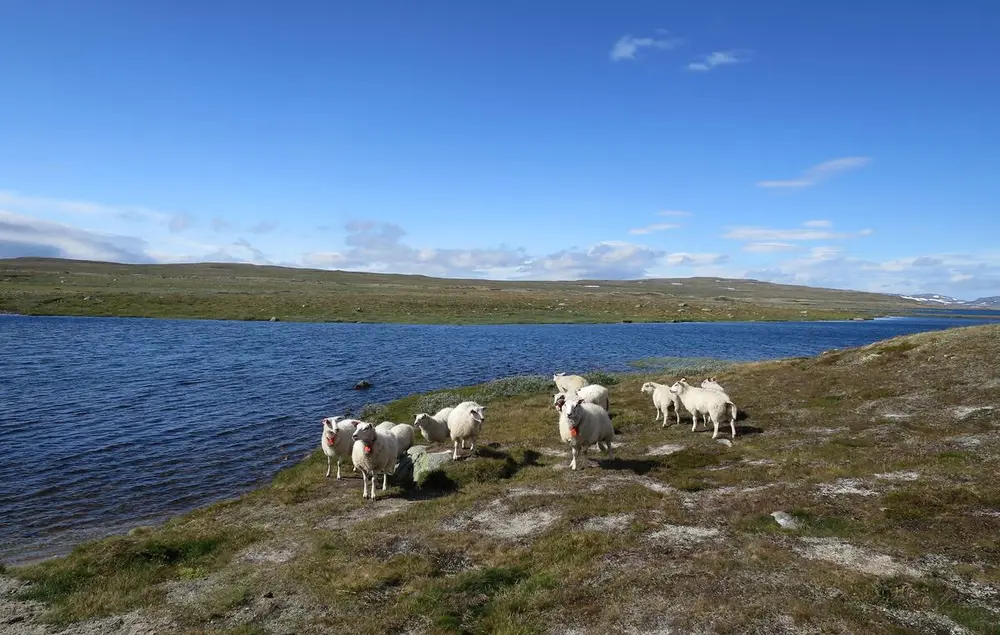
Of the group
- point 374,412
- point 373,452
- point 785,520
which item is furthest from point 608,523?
point 374,412

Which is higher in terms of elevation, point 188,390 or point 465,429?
point 465,429

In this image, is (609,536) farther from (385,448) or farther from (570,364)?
(570,364)

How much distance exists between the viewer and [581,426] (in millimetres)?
19188

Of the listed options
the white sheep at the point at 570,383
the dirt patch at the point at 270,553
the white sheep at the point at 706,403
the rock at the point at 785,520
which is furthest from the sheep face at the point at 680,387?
the dirt patch at the point at 270,553

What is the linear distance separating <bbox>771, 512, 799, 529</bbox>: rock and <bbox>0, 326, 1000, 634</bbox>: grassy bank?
0.11 meters

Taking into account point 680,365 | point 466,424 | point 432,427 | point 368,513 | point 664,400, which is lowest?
point 680,365

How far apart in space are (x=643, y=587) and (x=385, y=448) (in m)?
10.2

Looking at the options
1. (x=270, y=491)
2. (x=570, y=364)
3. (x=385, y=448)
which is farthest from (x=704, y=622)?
(x=570, y=364)

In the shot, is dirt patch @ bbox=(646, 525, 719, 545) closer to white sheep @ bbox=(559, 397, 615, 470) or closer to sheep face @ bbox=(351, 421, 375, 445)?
white sheep @ bbox=(559, 397, 615, 470)

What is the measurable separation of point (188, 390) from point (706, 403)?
112 ft

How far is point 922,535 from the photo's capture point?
1215cm

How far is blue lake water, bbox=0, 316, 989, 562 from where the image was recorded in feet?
65.6

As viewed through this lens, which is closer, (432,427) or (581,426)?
(581,426)

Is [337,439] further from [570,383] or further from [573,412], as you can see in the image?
[570,383]
